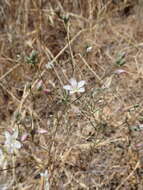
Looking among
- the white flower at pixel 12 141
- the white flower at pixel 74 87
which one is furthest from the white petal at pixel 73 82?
the white flower at pixel 12 141

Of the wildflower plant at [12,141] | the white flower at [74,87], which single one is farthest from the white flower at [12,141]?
the white flower at [74,87]

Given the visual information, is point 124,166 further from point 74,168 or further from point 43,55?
point 43,55

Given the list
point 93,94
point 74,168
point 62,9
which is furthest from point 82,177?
point 62,9

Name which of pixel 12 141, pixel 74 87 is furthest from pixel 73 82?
pixel 12 141

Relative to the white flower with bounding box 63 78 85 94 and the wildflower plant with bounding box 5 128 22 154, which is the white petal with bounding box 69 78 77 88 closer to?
the white flower with bounding box 63 78 85 94

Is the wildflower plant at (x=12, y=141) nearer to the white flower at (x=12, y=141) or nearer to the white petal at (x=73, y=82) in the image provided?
the white flower at (x=12, y=141)

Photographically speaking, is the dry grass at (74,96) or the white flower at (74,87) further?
the dry grass at (74,96)

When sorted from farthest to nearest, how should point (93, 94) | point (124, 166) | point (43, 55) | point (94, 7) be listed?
point (94, 7) < point (43, 55) < point (124, 166) < point (93, 94)

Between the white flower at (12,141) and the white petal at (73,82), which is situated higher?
the white petal at (73,82)
